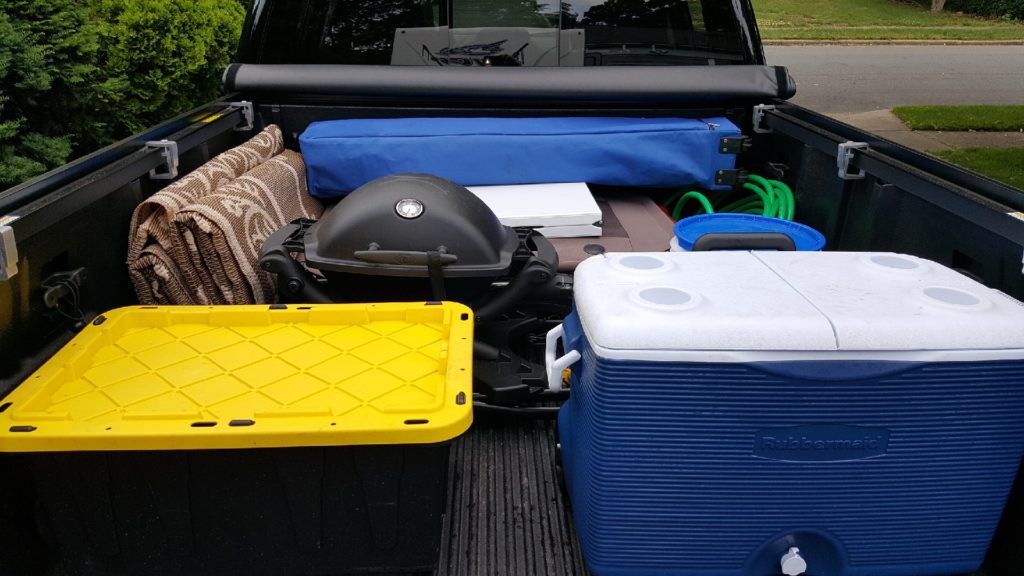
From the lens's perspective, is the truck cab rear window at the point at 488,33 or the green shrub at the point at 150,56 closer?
the truck cab rear window at the point at 488,33

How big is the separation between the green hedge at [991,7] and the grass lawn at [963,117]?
14.2 m

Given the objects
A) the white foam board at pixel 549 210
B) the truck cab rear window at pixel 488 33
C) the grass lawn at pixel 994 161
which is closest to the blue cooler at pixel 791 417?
the white foam board at pixel 549 210

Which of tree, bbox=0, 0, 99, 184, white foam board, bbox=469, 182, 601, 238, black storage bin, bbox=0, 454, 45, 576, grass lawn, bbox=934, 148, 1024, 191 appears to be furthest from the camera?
grass lawn, bbox=934, 148, 1024, 191

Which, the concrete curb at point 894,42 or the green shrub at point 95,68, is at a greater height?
the concrete curb at point 894,42

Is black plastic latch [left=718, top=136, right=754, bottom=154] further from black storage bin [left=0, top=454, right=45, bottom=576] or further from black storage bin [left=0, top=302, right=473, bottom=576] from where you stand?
black storage bin [left=0, top=454, right=45, bottom=576]

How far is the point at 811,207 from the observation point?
224 cm

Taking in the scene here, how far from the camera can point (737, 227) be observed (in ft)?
6.50

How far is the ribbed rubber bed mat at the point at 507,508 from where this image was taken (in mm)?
1401

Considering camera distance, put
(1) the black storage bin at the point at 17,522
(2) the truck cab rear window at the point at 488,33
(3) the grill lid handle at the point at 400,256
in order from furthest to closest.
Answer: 1. (2) the truck cab rear window at the point at 488,33
2. (3) the grill lid handle at the point at 400,256
3. (1) the black storage bin at the point at 17,522

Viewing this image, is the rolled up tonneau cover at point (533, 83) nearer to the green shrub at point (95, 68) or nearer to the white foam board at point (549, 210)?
the white foam board at point (549, 210)

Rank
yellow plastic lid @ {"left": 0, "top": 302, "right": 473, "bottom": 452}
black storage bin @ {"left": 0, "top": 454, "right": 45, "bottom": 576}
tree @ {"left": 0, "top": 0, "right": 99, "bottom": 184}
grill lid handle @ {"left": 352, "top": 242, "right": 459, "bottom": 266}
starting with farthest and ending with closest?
tree @ {"left": 0, "top": 0, "right": 99, "bottom": 184} < grill lid handle @ {"left": 352, "top": 242, "right": 459, "bottom": 266} < black storage bin @ {"left": 0, "top": 454, "right": 45, "bottom": 576} < yellow plastic lid @ {"left": 0, "top": 302, "right": 473, "bottom": 452}

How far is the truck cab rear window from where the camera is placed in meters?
2.67

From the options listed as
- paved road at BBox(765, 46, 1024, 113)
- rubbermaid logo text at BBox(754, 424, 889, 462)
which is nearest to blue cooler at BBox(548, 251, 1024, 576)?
rubbermaid logo text at BBox(754, 424, 889, 462)

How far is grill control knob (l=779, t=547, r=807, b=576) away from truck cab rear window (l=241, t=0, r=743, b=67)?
1.91 metres
